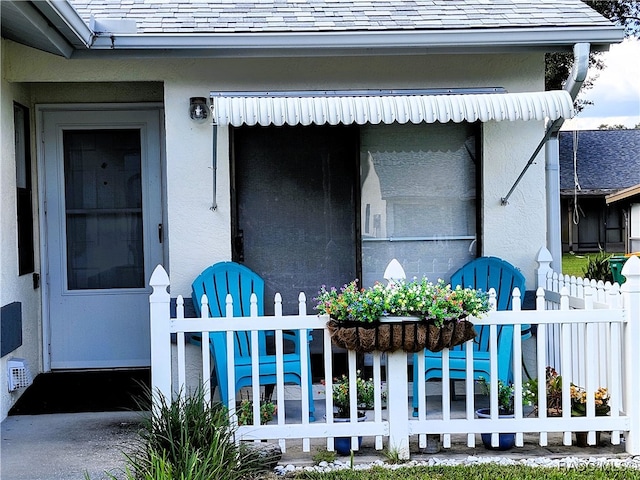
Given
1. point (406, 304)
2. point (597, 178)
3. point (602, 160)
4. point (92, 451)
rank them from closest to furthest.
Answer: point (406, 304) → point (92, 451) → point (597, 178) → point (602, 160)

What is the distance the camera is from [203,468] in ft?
13.0

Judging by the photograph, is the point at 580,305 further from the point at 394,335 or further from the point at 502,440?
the point at 394,335

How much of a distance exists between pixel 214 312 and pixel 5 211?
171 cm

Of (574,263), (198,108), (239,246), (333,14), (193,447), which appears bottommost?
(574,263)

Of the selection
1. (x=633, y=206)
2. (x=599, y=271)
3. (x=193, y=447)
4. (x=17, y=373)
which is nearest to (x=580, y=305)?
(x=193, y=447)

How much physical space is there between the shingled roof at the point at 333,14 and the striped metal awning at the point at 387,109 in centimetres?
64

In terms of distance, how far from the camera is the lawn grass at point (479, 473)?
4527mm

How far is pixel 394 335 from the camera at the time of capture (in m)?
4.79

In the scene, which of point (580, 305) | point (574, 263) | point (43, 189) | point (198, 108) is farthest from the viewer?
point (574, 263)

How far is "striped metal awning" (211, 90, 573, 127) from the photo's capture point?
A: 18.3ft

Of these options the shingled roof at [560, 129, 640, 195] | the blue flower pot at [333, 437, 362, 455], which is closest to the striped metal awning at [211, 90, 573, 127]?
the blue flower pot at [333, 437, 362, 455]

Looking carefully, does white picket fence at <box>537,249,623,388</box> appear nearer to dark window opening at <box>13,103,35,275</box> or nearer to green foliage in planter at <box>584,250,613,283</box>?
dark window opening at <box>13,103,35,275</box>

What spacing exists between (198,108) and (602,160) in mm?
28620

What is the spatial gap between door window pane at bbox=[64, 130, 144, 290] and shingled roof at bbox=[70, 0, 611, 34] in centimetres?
129
